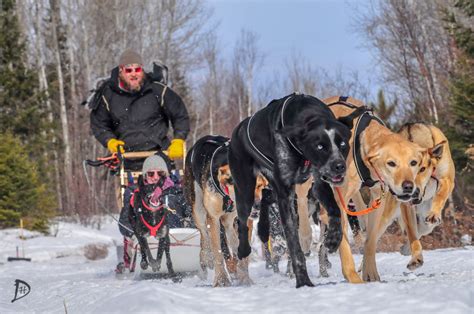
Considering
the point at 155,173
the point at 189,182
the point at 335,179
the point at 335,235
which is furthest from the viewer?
the point at 189,182

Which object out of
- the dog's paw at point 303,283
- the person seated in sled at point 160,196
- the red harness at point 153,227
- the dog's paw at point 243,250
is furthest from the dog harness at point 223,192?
the dog's paw at point 303,283

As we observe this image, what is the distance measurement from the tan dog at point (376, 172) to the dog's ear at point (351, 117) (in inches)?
1.8

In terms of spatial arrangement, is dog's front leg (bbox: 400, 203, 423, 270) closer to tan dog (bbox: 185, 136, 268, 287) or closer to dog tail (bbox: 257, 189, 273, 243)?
dog tail (bbox: 257, 189, 273, 243)

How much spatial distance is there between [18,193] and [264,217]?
13.6m

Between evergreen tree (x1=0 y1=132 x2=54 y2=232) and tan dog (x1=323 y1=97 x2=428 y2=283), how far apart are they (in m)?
13.8

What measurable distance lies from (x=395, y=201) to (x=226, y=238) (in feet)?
7.19

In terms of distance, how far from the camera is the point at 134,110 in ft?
25.4

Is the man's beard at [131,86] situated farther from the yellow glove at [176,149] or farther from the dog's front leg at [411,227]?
the dog's front leg at [411,227]

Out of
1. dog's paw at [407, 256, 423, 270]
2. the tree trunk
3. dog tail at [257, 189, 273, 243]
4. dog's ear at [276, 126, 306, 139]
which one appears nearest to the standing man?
dog tail at [257, 189, 273, 243]

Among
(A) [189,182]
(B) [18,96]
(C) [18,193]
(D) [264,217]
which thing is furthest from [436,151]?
(B) [18,96]

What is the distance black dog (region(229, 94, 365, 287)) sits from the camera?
4.00 m

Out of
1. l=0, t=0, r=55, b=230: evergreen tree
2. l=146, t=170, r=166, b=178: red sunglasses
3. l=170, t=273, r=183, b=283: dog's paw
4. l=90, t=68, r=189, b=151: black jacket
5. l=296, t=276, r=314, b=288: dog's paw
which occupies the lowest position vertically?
l=170, t=273, r=183, b=283: dog's paw

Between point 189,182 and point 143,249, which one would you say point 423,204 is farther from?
point 143,249

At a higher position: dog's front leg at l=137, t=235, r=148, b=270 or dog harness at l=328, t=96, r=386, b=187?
dog harness at l=328, t=96, r=386, b=187
